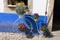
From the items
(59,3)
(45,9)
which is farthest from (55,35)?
(59,3)

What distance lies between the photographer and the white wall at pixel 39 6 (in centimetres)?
984

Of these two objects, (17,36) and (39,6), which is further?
(39,6)

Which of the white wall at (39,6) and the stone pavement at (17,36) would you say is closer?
the stone pavement at (17,36)

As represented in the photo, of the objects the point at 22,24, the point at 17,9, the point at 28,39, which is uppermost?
the point at 17,9

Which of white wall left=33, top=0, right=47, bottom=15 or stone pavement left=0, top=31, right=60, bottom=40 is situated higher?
white wall left=33, top=0, right=47, bottom=15

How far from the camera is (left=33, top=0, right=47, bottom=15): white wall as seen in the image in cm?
984

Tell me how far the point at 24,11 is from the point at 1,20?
1.15 metres

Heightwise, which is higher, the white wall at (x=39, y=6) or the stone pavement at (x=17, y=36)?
the white wall at (x=39, y=6)

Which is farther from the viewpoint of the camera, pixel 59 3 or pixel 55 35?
pixel 59 3

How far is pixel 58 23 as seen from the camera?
11.3m

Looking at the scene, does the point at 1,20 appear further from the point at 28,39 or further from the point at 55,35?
the point at 55,35

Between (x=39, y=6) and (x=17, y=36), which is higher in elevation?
(x=39, y=6)

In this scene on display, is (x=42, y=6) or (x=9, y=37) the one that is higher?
(x=42, y=6)

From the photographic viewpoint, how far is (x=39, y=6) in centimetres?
988
